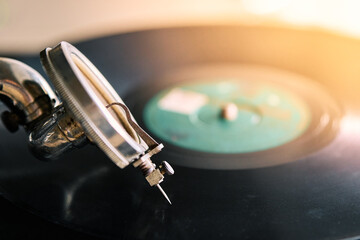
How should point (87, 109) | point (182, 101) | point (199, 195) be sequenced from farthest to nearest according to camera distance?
point (182, 101) < point (199, 195) < point (87, 109)

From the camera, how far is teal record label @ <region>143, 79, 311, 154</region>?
986mm

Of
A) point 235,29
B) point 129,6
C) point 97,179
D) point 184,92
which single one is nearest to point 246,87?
point 184,92

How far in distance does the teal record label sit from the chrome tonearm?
10.6 inches

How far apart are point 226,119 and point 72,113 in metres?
0.49

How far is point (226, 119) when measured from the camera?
105 centimetres

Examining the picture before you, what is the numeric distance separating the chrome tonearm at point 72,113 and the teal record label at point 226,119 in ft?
0.89

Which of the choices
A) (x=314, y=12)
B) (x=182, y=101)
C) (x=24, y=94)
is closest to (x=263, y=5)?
(x=314, y=12)

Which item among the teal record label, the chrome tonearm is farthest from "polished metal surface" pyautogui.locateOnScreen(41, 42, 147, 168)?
the teal record label

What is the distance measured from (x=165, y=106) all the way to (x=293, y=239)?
562 millimetres

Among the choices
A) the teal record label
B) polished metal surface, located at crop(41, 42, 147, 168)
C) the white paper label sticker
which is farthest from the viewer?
the white paper label sticker

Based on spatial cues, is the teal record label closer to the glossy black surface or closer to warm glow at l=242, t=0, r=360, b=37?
the glossy black surface

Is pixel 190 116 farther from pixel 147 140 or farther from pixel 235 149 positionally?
pixel 147 140

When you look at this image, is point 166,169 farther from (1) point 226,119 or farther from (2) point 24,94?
(1) point 226,119

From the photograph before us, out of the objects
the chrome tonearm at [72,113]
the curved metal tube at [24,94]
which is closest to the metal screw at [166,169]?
the chrome tonearm at [72,113]
